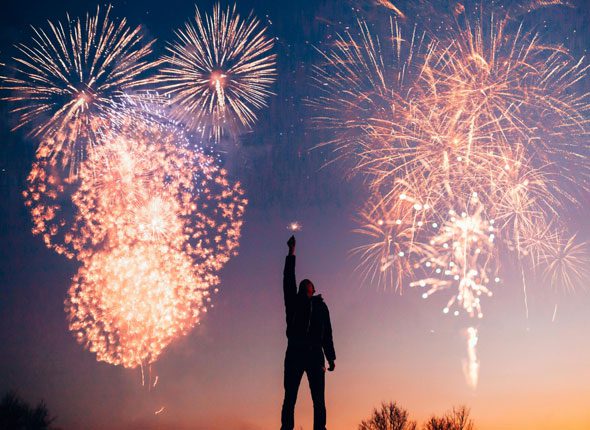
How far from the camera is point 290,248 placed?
23.3ft

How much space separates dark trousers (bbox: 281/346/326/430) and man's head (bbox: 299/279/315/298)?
0.66 meters

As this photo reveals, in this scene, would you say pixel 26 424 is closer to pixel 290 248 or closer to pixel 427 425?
pixel 290 248

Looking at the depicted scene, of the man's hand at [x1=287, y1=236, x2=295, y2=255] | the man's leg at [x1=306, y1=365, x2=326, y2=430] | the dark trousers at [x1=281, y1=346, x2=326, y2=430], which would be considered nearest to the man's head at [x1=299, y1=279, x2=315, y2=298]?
the man's hand at [x1=287, y1=236, x2=295, y2=255]

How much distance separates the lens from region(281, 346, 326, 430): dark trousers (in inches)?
283

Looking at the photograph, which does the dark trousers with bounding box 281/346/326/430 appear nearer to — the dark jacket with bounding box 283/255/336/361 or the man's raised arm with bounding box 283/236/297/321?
the dark jacket with bounding box 283/255/336/361

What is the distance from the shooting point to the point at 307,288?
7301 mm

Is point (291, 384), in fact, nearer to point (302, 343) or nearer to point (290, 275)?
point (302, 343)

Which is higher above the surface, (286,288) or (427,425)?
(427,425)

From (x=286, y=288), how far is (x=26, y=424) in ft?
57.1

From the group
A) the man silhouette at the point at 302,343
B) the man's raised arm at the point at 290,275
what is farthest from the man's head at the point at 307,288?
the man's raised arm at the point at 290,275

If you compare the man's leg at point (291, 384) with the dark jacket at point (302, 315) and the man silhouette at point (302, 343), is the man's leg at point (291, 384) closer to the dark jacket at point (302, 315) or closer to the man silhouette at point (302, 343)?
the man silhouette at point (302, 343)

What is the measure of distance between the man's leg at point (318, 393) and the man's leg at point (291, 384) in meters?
0.16

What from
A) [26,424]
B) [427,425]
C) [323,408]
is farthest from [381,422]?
[323,408]

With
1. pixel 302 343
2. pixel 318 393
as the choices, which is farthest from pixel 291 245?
pixel 318 393
